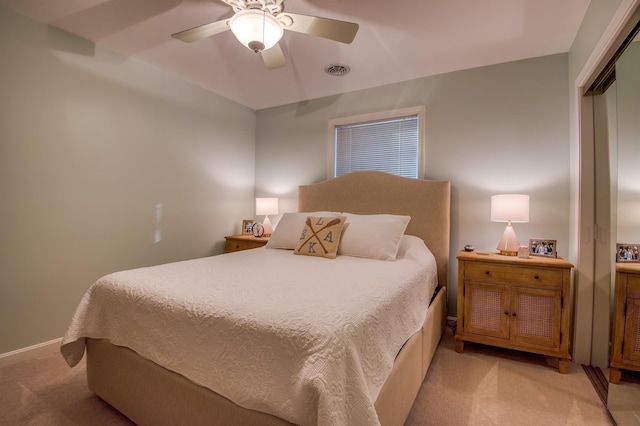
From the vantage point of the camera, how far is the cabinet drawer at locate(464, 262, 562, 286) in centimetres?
208

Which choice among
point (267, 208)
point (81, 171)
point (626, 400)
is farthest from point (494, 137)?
Answer: point (81, 171)

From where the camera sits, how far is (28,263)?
2.21 metres

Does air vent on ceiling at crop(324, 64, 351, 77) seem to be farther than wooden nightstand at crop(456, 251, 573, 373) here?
Yes

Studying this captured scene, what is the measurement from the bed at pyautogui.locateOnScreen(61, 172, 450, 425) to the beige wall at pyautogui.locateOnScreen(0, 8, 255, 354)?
3.34ft

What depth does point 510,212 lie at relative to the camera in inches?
90.7

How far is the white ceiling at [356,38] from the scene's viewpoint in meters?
2.00

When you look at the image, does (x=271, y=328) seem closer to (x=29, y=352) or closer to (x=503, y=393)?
(x=503, y=393)

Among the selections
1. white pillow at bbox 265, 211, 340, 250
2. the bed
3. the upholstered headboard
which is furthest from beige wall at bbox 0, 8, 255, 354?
the upholstered headboard

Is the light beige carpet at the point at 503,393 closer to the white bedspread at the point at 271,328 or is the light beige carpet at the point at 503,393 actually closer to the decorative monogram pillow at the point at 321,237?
the white bedspread at the point at 271,328

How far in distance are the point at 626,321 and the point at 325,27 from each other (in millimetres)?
2338

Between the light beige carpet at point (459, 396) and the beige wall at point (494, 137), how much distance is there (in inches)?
34.2

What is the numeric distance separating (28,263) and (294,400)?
244 centimetres

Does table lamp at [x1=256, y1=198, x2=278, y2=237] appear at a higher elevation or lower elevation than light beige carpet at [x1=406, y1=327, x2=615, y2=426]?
higher

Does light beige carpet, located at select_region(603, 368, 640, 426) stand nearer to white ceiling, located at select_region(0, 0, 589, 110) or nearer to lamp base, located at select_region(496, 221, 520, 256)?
lamp base, located at select_region(496, 221, 520, 256)
